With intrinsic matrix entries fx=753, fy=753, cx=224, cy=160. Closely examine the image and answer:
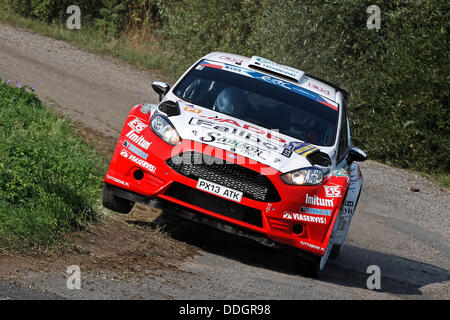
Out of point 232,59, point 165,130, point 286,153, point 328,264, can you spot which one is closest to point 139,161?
point 165,130

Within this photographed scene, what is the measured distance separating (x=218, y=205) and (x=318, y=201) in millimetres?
963

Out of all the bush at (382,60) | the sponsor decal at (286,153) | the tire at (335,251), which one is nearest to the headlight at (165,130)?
the sponsor decal at (286,153)

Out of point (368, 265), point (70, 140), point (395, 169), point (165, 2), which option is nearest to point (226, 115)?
point (368, 265)

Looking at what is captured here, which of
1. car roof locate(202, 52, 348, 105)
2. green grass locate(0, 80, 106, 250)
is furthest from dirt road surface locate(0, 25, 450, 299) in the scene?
car roof locate(202, 52, 348, 105)

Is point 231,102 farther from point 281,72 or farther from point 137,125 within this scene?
point 137,125

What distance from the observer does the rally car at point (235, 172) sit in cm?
710

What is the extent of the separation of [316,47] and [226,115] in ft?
33.4

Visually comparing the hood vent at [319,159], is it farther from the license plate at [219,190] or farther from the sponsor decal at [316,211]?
the license plate at [219,190]

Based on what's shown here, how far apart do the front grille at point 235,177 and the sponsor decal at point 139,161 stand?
0.44 metres

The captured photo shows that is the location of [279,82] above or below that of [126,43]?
above

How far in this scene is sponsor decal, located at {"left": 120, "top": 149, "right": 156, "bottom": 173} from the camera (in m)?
7.31

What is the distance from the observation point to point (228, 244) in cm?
841

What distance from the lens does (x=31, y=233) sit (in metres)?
6.69
